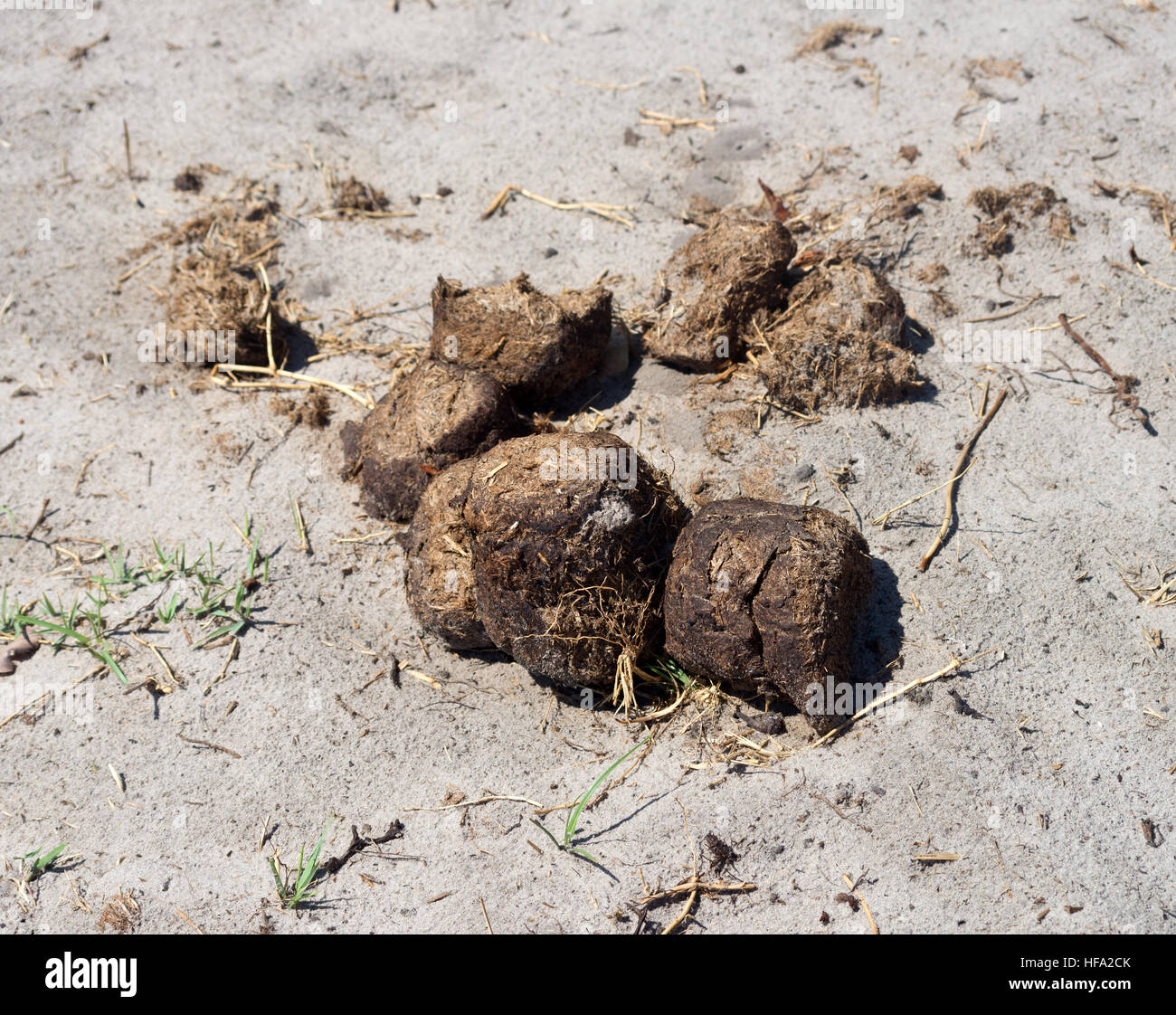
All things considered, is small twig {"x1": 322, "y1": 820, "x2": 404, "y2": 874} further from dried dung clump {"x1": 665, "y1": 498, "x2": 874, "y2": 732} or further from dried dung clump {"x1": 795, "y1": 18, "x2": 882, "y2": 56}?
dried dung clump {"x1": 795, "y1": 18, "x2": 882, "y2": 56}

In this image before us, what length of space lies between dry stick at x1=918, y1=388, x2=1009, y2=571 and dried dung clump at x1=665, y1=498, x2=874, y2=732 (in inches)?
21.6

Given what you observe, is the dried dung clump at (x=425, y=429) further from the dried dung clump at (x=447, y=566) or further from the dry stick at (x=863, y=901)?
the dry stick at (x=863, y=901)

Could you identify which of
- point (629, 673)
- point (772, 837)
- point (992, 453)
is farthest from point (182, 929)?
point (992, 453)

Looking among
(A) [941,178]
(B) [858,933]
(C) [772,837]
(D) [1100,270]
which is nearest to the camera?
(B) [858,933]

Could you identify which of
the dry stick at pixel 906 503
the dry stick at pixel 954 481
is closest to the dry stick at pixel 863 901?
the dry stick at pixel 954 481

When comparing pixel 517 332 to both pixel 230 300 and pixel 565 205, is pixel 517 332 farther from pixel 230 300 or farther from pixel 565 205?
pixel 230 300

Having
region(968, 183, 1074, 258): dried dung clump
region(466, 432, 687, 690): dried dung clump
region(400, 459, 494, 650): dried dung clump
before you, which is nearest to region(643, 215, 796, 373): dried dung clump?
region(466, 432, 687, 690): dried dung clump

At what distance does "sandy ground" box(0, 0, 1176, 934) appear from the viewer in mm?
3400

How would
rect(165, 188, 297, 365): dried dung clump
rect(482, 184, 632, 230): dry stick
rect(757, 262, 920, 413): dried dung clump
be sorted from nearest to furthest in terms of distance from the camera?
rect(757, 262, 920, 413): dried dung clump < rect(165, 188, 297, 365): dried dung clump < rect(482, 184, 632, 230): dry stick

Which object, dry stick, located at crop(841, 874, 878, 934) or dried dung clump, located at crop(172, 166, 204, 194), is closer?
dry stick, located at crop(841, 874, 878, 934)

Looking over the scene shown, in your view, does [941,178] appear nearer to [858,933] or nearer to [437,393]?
[437,393]

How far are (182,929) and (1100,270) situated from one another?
570cm

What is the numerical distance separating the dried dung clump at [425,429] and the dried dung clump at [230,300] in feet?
4.38

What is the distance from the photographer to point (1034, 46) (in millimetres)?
6352
